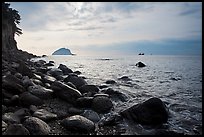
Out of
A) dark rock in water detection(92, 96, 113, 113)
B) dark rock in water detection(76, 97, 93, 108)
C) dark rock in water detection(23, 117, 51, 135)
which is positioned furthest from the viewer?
dark rock in water detection(76, 97, 93, 108)

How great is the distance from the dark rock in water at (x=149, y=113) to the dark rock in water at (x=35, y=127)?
3195 millimetres

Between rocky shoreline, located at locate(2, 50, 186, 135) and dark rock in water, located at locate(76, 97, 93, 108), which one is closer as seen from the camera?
rocky shoreline, located at locate(2, 50, 186, 135)

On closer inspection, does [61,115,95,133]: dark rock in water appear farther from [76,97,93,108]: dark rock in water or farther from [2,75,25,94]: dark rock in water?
[2,75,25,94]: dark rock in water

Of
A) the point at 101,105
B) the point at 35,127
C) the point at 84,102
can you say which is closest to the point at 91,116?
the point at 101,105

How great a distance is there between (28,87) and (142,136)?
20.2 ft

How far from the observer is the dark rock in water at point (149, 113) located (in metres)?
7.71

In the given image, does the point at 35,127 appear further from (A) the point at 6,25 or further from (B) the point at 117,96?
(A) the point at 6,25

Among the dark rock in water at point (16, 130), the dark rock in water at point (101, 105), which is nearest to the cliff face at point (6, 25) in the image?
the dark rock in water at point (101, 105)

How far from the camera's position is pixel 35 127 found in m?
5.99

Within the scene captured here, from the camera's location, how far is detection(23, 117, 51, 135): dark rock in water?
19.4ft

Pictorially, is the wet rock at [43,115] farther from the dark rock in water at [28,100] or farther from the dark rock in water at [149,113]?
the dark rock in water at [149,113]

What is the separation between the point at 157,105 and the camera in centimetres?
797

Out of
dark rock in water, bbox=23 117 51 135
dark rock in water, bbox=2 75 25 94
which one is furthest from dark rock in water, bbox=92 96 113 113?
dark rock in water, bbox=2 75 25 94

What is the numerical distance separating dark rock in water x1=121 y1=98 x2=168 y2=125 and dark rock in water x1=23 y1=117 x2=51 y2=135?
10.5ft
